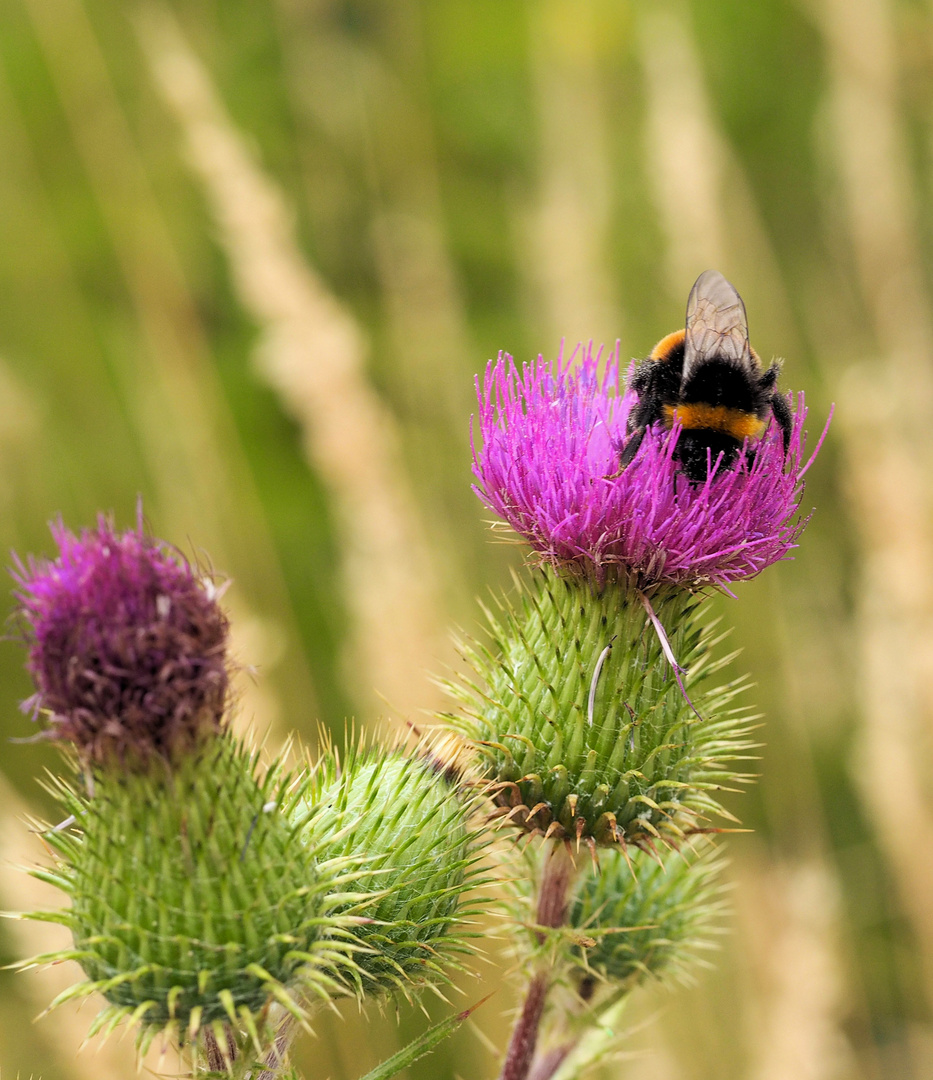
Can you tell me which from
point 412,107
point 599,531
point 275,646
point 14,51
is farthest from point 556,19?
point 599,531

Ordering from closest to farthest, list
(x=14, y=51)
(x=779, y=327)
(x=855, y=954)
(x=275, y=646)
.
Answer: (x=275, y=646), (x=855, y=954), (x=779, y=327), (x=14, y=51)

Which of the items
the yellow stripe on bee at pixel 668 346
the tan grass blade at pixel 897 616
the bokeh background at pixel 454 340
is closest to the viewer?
the yellow stripe on bee at pixel 668 346

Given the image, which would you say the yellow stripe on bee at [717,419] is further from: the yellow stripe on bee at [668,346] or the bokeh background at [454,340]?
the bokeh background at [454,340]

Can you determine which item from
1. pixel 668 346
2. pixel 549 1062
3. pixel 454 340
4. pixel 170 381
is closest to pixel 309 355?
pixel 170 381

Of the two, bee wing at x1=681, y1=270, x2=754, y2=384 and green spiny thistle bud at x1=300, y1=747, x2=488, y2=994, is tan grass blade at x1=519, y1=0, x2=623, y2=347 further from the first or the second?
green spiny thistle bud at x1=300, y1=747, x2=488, y2=994

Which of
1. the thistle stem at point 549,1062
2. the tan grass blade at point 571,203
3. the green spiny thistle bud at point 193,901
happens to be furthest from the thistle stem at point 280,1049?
the tan grass blade at point 571,203

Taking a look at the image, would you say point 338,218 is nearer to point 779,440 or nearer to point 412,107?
point 412,107
